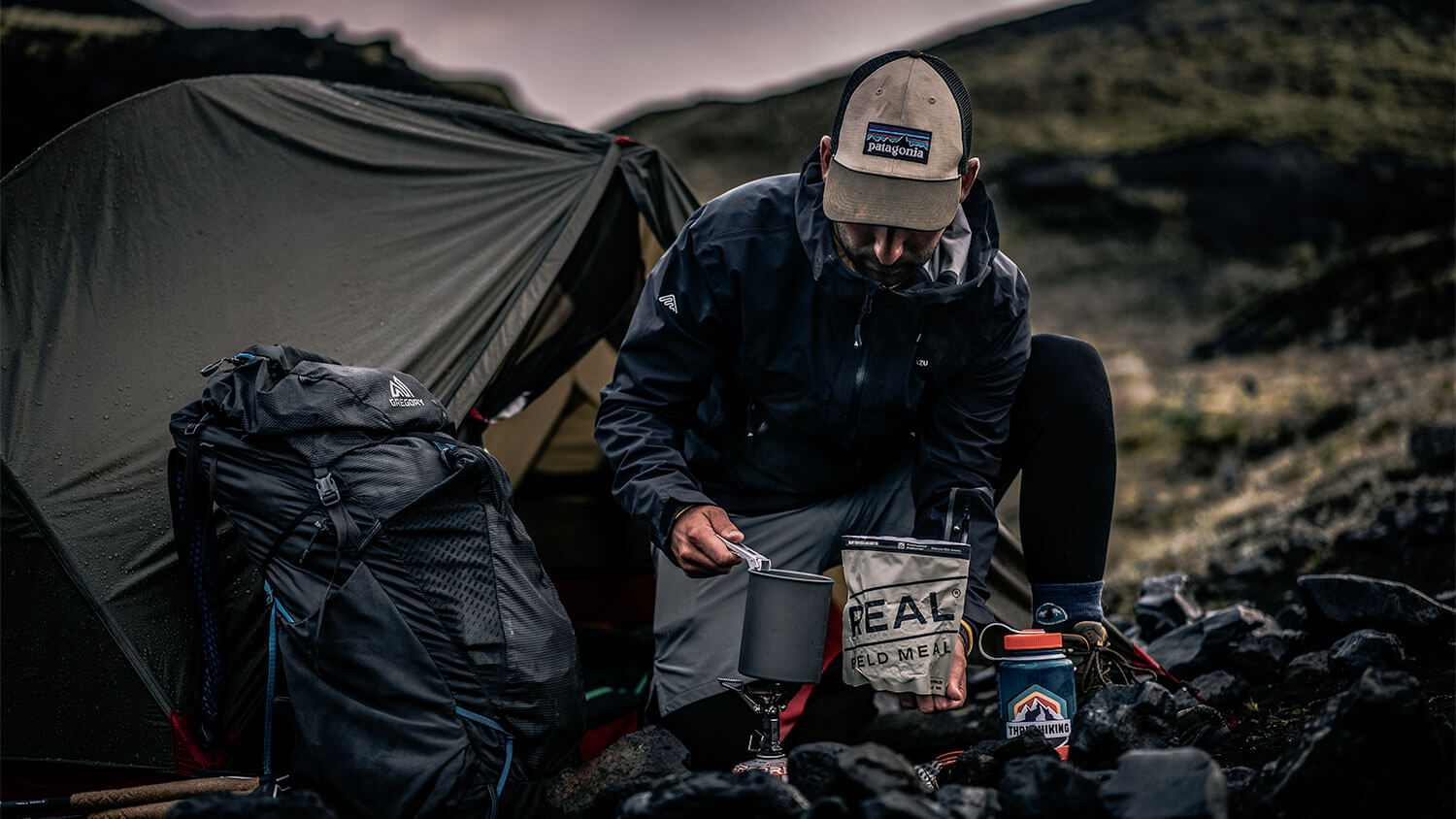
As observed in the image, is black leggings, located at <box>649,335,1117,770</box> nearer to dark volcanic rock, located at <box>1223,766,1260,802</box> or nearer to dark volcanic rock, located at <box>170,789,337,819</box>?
dark volcanic rock, located at <box>1223,766,1260,802</box>

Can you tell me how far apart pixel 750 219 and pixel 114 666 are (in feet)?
6.75

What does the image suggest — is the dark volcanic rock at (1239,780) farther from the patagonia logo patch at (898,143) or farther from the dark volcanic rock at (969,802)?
the patagonia logo patch at (898,143)

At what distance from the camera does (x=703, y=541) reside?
8.51ft

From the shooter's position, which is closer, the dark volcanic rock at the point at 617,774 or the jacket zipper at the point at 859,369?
the dark volcanic rock at the point at 617,774

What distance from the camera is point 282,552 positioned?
2.63m

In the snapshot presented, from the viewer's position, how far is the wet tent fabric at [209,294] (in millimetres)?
2857

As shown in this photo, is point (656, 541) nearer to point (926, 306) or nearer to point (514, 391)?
point (926, 306)

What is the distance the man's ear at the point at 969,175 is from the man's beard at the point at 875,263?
238mm

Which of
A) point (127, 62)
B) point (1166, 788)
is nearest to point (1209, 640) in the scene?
point (1166, 788)

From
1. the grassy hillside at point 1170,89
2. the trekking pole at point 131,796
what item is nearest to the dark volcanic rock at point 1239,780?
the trekking pole at point 131,796

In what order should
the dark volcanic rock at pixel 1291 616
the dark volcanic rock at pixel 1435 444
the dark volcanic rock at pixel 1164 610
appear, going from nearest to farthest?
the dark volcanic rock at pixel 1291 616 < the dark volcanic rock at pixel 1164 610 < the dark volcanic rock at pixel 1435 444

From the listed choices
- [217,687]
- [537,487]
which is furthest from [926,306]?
[537,487]

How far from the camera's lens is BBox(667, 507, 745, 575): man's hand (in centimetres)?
257

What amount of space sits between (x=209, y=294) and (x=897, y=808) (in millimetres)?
2729
